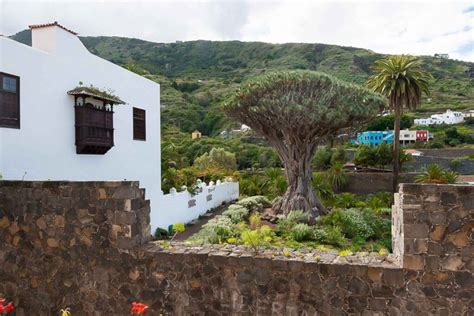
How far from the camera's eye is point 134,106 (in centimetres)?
1303

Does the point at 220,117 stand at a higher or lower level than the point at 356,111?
higher

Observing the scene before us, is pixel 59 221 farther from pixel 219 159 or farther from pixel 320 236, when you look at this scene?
pixel 219 159

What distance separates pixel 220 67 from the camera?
88.1m

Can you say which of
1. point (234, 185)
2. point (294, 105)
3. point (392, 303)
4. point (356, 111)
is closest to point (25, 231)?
point (392, 303)

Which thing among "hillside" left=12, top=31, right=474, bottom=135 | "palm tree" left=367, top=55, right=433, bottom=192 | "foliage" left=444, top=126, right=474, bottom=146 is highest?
"hillside" left=12, top=31, right=474, bottom=135

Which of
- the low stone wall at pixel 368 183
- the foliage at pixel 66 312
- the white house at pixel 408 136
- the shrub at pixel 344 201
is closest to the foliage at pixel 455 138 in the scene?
the white house at pixel 408 136

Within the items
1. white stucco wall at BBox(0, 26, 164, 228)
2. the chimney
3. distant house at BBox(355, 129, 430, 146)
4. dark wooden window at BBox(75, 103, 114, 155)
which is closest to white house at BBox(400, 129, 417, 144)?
distant house at BBox(355, 129, 430, 146)

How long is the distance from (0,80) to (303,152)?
13237 mm

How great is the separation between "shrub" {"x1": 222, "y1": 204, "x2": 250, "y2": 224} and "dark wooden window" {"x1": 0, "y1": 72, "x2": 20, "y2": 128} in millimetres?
9248

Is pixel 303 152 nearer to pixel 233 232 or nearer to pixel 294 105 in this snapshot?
pixel 294 105

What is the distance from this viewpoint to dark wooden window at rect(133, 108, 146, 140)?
43.2 feet

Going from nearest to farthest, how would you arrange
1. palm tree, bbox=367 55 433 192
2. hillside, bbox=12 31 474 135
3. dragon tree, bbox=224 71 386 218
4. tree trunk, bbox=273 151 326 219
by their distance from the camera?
dragon tree, bbox=224 71 386 218 → tree trunk, bbox=273 151 326 219 → palm tree, bbox=367 55 433 192 → hillside, bbox=12 31 474 135

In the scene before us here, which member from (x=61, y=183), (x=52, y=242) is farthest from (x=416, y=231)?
(x=52, y=242)

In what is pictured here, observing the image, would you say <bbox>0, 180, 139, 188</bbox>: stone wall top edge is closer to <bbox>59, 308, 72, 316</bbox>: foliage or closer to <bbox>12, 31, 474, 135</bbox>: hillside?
<bbox>59, 308, 72, 316</bbox>: foliage
